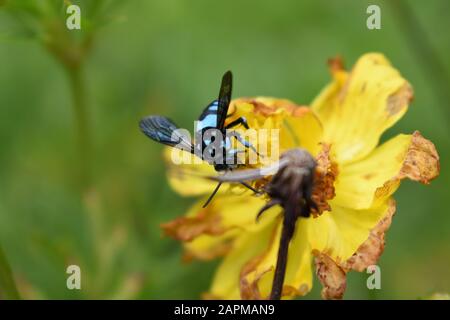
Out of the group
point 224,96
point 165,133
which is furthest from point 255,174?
point 165,133

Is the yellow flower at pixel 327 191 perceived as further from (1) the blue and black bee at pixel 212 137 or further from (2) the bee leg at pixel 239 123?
(1) the blue and black bee at pixel 212 137

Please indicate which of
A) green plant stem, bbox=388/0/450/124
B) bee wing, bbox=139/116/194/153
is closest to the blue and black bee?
bee wing, bbox=139/116/194/153

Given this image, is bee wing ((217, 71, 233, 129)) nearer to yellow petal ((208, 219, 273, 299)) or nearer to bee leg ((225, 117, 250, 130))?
bee leg ((225, 117, 250, 130))

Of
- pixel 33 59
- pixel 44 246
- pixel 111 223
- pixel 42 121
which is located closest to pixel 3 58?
pixel 33 59

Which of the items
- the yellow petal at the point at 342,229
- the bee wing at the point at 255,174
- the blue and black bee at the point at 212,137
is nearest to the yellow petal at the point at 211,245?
the yellow petal at the point at 342,229

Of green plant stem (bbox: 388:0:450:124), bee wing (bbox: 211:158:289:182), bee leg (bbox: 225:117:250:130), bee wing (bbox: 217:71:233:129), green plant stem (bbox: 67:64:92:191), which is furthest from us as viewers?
green plant stem (bbox: 388:0:450:124)
